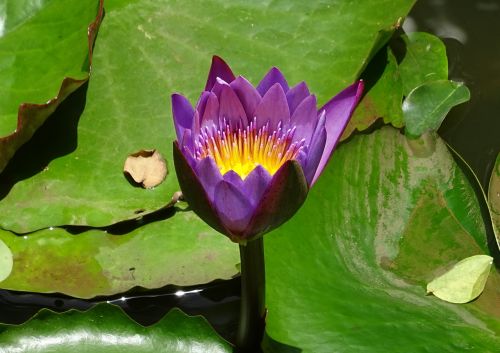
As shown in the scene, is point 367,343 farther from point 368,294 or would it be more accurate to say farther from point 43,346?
point 43,346

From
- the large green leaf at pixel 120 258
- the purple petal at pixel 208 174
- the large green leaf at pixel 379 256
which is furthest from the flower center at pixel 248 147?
the large green leaf at pixel 120 258

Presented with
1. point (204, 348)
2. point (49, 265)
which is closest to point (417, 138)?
point (204, 348)

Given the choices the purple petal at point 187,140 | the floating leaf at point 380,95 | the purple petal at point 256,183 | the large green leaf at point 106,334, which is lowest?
the large green leaf at point 106,334

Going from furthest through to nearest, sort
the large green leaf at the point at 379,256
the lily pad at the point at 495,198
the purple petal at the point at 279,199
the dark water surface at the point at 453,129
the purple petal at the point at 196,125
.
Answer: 1. the dark water surface at the point at 453,129
2. the lily pad at the point at 495,198
3. the large green leaf at the point at 379,256
4. the purple petal at the point at 196,125
5. the purple petal at the point at 279,199

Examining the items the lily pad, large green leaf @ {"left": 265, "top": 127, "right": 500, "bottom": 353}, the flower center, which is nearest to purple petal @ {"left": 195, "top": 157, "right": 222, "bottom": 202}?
the flower center

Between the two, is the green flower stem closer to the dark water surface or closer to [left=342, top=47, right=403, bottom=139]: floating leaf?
the dark water surface

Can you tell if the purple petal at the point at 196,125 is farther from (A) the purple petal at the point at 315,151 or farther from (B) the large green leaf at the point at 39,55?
(B) the large green leaf at the point at 39,55
